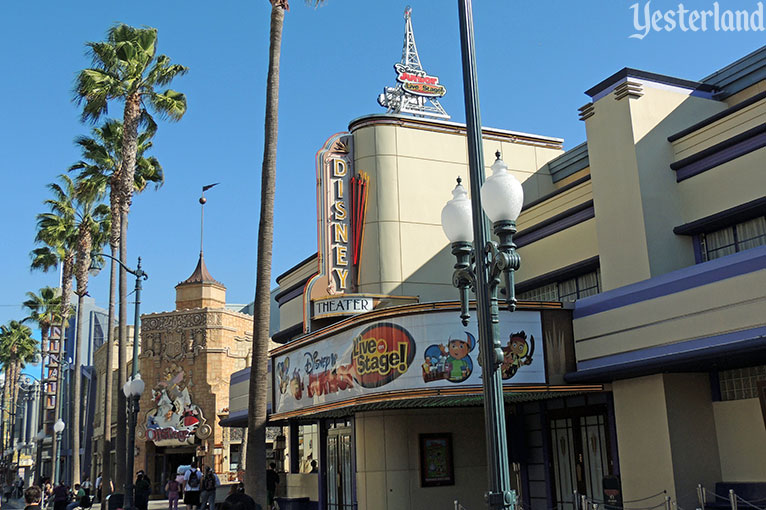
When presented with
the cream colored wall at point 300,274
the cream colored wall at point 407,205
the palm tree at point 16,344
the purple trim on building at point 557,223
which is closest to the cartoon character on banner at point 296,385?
the cream colored wall at point 407,205

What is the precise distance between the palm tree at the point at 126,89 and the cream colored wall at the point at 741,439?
68.3ft

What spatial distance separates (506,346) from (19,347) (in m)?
81.8

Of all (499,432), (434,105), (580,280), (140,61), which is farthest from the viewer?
(140,61)

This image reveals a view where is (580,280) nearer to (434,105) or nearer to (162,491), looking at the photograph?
(434,105)

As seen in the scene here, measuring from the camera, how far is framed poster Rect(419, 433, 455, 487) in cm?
2033

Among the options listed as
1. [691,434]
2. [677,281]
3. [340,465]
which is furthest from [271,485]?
[677,281]

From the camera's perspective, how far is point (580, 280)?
2016 cm

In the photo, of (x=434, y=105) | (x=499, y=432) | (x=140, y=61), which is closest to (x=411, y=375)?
(x=499, y=432)

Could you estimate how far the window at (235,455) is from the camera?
152 ft

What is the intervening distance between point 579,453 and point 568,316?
339 cm

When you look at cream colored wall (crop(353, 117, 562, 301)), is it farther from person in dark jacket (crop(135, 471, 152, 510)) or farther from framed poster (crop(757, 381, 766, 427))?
framed poster (crop(757, 381, 766, 427))

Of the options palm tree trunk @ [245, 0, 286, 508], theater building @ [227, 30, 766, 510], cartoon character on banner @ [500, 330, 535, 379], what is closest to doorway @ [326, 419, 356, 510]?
theater building @ [227, 30, 766, 510]

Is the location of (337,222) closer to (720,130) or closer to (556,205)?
(556,205)

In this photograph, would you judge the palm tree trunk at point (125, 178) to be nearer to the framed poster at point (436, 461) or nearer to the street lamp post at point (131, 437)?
the street lamp post at point (131, 437)
